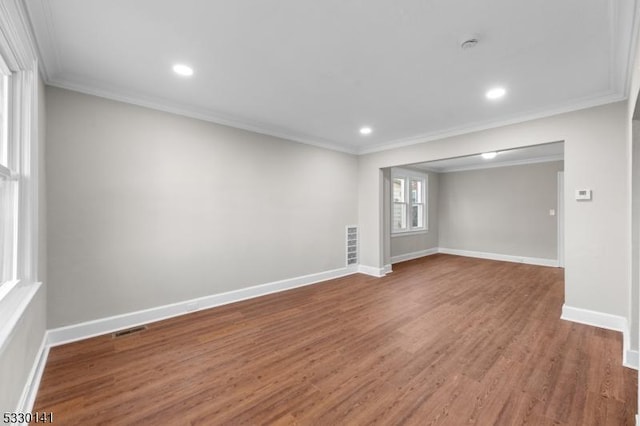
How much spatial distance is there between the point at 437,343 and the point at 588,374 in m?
1.12

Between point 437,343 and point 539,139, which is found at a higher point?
point 539,139

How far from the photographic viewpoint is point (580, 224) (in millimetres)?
3129

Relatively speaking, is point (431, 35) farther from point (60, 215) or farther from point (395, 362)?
point (60, 215)

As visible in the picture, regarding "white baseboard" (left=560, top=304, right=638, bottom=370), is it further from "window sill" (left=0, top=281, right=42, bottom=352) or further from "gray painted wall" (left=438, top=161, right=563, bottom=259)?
"window sill" (left=0, top=281, right=42, bottom=352)

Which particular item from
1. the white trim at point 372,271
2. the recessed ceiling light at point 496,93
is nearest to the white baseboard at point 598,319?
the recessed ceiling light at point 496,93

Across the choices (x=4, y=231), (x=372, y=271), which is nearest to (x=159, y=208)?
(x=4, y=231)

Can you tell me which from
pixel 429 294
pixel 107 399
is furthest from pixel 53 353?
pixel 429 294

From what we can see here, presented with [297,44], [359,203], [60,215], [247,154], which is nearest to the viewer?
[297,44]

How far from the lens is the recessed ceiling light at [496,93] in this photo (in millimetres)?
2875

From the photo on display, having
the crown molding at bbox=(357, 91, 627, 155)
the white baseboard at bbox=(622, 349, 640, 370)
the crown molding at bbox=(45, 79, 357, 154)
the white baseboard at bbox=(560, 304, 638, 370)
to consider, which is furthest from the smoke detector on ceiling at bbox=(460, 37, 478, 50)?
the white baseboard at bbox=(560, 304, 638, 370)

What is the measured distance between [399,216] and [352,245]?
222 centimetres

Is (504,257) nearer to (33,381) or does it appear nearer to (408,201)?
(408,201)

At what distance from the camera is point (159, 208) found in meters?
3.21

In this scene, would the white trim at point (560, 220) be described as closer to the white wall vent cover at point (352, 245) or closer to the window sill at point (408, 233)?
the window sill at point (408, 233)
